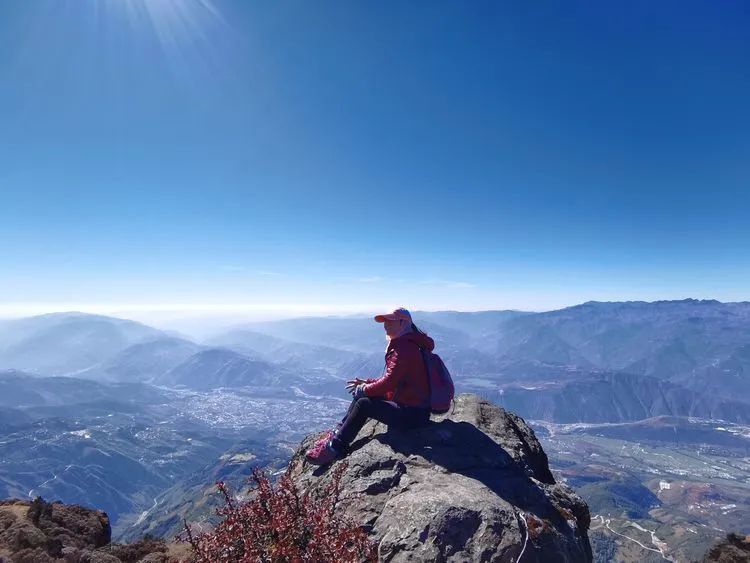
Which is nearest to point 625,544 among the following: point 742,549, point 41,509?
point 742,549

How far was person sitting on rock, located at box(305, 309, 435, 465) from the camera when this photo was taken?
30.4 ft

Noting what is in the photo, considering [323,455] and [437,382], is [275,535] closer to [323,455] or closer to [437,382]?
[323,455]

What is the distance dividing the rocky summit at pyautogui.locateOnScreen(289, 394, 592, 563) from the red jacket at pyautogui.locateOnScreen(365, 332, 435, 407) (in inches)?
35.7

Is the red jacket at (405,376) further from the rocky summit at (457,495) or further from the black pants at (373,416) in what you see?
the rocky summit at (457,495)

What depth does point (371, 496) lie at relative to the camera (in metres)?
7.38

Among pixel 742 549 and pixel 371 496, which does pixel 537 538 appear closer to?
pixel 371 496

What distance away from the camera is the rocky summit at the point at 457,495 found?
236 inches

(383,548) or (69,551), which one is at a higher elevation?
(383,548)

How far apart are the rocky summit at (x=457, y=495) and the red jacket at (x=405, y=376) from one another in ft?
2.98

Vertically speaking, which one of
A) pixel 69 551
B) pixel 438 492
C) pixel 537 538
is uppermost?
pixel 438 492

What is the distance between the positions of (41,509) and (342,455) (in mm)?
6590

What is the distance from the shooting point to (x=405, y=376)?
30.5 feet

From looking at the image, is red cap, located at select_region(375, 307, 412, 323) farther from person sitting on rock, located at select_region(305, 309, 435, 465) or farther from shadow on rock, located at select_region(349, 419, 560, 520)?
shadow on rock, located at select_region(349, 419, 560, 520)

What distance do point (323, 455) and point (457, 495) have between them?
3.59 meters
